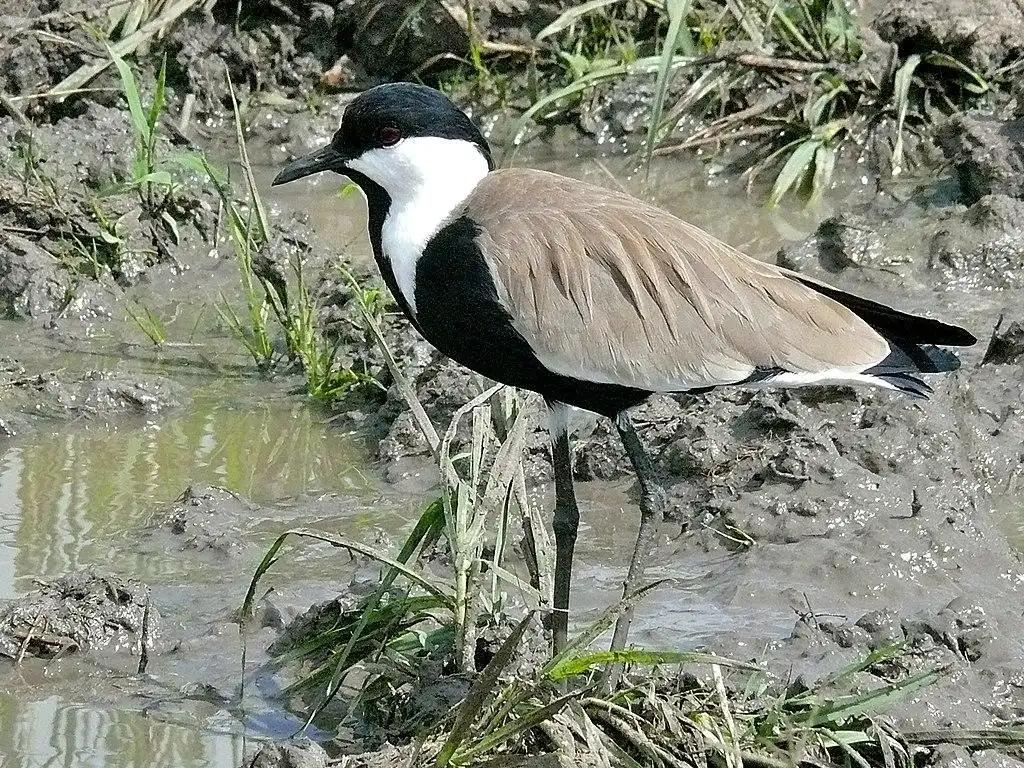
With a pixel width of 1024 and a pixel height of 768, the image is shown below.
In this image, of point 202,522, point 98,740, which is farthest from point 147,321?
point 98,740

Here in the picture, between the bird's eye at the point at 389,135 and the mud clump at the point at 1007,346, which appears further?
the mud clump at the point at 1007,346

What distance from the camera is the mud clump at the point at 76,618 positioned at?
4.33 m

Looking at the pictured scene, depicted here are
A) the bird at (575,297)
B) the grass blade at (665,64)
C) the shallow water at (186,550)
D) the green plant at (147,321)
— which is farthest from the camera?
the green plant at (147,321)

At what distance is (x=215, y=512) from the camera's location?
5.11 m

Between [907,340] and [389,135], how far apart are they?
5.04 ft

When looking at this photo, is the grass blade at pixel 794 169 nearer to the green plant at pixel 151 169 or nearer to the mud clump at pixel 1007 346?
the mud clump at pixel 1007 346

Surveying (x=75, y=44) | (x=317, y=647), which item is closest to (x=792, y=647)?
(x=317, y=647)

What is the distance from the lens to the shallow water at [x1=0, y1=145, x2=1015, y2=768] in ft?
13.4

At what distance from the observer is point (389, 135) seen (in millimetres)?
4348

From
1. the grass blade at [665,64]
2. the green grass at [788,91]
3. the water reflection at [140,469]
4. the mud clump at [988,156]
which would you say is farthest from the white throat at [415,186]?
the mud clump at [988,156]

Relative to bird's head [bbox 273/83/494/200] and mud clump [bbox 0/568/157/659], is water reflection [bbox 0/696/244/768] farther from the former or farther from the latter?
bird's head [bbox 273/83/494/200]

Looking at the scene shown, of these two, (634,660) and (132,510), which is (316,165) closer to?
(132,510)

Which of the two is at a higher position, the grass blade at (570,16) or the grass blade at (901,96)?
the grass blade at (570,16)

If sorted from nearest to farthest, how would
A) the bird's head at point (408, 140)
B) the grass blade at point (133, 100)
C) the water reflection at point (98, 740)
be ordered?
the water reflection at point (98, 740)
the bird's head at point (408, 140)
the grass blade at point (133, 100)
